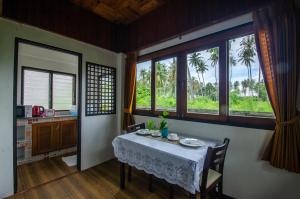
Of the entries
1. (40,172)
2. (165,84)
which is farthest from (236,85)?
(40,172)

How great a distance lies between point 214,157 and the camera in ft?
4.43

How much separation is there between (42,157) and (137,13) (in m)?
3.57

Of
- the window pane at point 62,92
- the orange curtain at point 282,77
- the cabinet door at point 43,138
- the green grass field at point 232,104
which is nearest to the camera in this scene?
the orange curtain at point 282,77

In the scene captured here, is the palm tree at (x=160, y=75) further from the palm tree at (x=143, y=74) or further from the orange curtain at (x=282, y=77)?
the orange curtain at (x=282, y=77)

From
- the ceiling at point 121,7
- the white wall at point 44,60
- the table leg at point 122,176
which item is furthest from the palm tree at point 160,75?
the white wall at point 44,60

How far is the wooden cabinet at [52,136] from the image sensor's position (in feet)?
9.93

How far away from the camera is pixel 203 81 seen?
220cm

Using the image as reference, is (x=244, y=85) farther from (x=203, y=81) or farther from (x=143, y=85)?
(x=143, y=85)

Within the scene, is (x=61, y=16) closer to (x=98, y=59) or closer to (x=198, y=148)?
(x=98, y=59)

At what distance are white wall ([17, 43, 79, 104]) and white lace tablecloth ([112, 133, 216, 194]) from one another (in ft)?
7.06

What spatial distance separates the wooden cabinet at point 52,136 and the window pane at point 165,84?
7.66 feet

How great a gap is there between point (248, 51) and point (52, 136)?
4013 mm

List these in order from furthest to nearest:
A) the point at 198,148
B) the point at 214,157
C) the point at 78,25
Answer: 1. the point at 78,25
2. the point at 198,148
3. the point at 214,157

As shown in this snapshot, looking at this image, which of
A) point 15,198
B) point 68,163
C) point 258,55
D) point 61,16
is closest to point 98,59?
point 61,16
